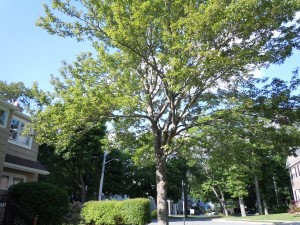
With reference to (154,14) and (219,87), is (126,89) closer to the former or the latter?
(154,14)

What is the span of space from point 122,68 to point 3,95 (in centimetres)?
3280

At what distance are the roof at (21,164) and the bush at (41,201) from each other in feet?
9.60

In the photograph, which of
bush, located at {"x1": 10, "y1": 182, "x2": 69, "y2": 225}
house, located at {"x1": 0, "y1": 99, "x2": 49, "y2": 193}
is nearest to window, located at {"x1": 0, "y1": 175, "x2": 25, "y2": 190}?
house, located at {"x1": 0, "y1": 99, "x2": 49, "y2": 193}

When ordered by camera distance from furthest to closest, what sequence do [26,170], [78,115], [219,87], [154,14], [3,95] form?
[3,95], [26,170], [219,87], [78,115], [154,14]

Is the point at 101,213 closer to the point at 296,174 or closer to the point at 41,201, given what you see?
the point at 41,201

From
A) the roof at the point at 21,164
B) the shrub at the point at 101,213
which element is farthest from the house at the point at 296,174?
the roof at the point at 21,164

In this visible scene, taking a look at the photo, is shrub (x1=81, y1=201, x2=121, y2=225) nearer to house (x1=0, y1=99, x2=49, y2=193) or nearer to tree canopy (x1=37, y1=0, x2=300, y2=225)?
house (x1=0, y1=99, x2=49, y2=193)

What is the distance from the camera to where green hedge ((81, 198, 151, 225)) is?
20.8 meters

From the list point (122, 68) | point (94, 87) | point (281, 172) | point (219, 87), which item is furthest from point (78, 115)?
point (281, 172)

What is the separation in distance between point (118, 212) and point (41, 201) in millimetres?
9422

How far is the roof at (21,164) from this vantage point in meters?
16.4

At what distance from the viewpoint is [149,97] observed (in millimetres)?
14586

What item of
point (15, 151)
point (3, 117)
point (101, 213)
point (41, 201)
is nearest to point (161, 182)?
point (41, 201)

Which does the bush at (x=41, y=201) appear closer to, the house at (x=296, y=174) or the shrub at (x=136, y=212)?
the shrub at (x=136, y=212)
